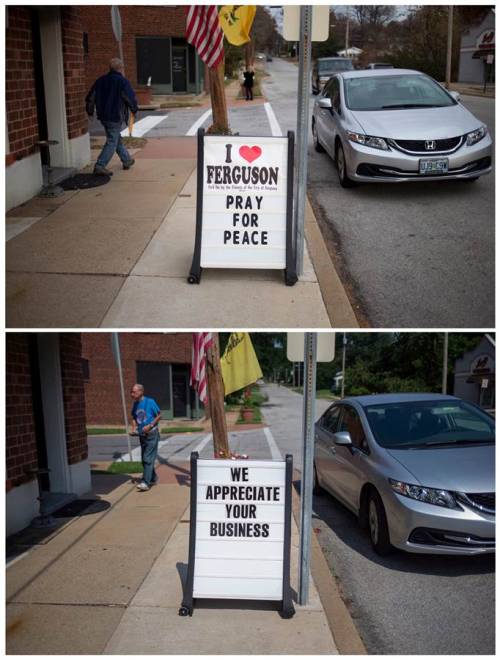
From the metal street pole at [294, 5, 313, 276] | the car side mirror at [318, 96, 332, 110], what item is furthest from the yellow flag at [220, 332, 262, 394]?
the car side mirror at [318, 96, 332, 110]

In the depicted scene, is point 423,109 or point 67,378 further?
point 423,109

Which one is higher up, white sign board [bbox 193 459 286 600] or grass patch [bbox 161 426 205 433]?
white sign board [bbox 193 459 286 600]

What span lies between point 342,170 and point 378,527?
6056 millimetres

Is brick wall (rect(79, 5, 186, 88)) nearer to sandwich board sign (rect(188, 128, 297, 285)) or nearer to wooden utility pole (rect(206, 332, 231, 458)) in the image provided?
wooden utility pole (rect(206, 332, 231, 458))

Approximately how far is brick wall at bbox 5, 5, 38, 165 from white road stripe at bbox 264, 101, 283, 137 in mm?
6858

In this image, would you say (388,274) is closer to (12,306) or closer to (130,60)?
(12,306)

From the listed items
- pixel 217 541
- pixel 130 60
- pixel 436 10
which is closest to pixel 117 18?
pixel 217 541

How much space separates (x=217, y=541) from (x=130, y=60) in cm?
3145

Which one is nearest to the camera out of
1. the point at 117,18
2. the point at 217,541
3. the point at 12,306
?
A: the point at 217,541

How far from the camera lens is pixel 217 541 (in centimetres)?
539

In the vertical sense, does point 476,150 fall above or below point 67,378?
above

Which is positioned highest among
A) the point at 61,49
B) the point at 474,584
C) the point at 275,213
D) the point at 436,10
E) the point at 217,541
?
the point at 436,10

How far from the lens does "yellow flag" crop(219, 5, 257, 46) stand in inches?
447

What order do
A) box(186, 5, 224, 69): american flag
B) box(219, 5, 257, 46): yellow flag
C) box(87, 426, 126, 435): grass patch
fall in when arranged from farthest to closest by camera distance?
box(87, 426, 126, 435): grass patch, box(186, 5, 224, 69): american flag, box(219, 5, 257, 46): yellow flag
